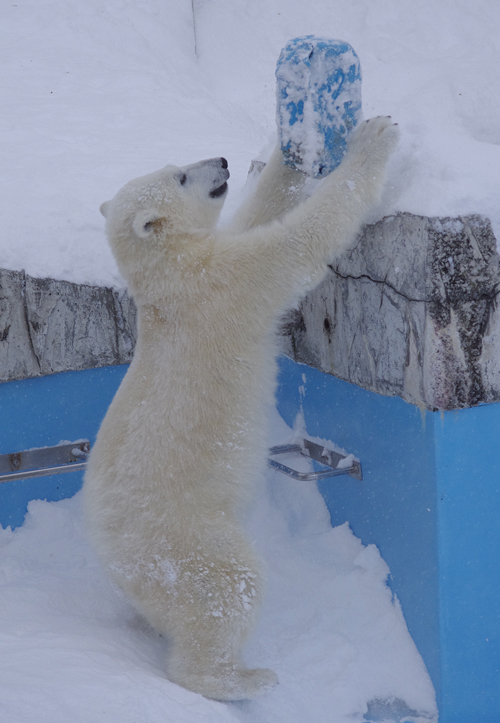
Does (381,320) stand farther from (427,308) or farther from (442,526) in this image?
(442,526)

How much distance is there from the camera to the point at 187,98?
16.6ft

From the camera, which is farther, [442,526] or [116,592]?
[116,592]

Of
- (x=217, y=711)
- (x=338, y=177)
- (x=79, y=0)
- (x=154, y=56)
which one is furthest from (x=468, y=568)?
(x=79, y=0)

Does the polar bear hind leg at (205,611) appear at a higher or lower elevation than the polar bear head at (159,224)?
lower

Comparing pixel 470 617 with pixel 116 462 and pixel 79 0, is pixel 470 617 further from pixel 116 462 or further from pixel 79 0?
pixel 79 0

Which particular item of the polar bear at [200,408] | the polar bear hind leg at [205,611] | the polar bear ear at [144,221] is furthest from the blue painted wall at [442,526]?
the polar bear ear at [144,221]

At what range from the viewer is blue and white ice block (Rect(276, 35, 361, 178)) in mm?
1812

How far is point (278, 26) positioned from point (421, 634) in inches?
244

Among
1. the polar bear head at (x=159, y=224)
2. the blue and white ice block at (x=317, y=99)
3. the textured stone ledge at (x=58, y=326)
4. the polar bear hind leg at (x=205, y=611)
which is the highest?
the blue and white ice block at (x=317, y=99)

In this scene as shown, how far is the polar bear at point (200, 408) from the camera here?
1792 millimetres

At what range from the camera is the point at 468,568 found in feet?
6.42

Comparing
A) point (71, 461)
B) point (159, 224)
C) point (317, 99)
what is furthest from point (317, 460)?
point (317, 99)

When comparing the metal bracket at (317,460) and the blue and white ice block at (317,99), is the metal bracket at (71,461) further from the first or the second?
the blue and white ice block at (317,99)

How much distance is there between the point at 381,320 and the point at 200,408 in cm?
59
